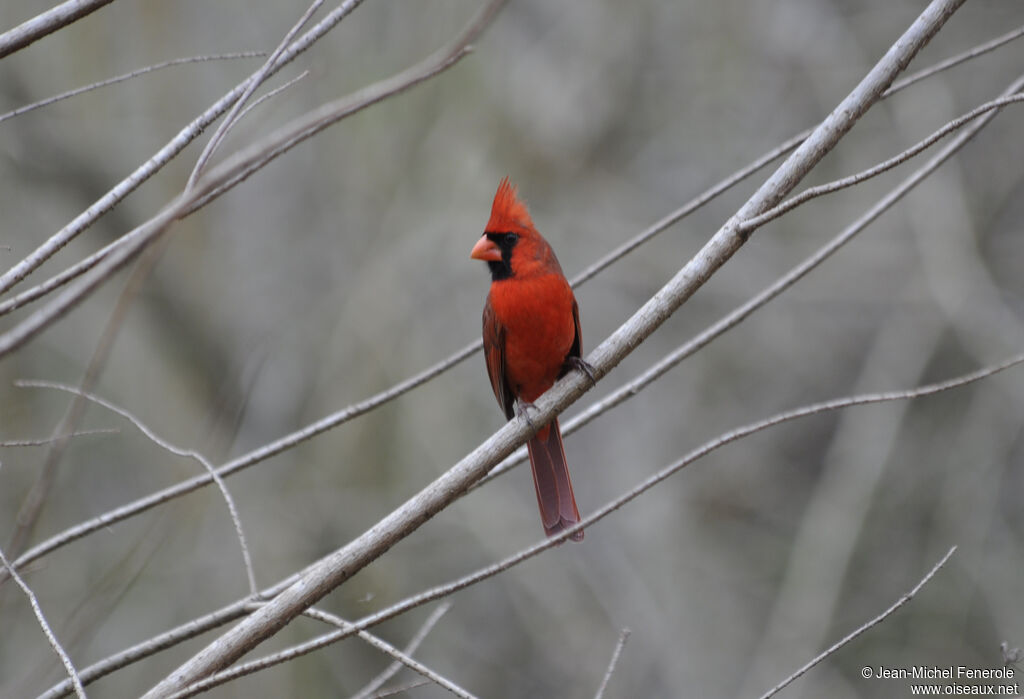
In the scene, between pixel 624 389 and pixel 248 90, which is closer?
pixel 248 90

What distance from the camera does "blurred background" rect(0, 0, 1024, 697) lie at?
6.53 metres

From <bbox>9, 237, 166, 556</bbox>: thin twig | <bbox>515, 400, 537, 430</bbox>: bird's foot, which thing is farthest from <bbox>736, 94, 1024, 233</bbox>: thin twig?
<bbox>9, 237, 166, 556</bbox>: thin twig

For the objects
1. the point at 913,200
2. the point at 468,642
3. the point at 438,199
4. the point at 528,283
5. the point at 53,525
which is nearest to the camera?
the point at 528,283

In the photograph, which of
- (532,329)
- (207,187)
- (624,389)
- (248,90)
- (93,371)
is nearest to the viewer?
(207,187)

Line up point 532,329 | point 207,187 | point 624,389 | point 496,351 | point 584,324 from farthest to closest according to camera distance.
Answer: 1. point 584,324
2. point 496,351
3. point 532,329
4. point 624,389
5. point 207,187

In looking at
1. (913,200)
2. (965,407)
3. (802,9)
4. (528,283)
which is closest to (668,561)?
(965,407)

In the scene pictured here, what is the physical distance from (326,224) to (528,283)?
445 centimetres

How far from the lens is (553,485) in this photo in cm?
324

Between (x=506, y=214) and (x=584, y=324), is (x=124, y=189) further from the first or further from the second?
(x=584, y=324)

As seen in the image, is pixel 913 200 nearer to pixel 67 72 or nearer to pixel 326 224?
pixel 326 224

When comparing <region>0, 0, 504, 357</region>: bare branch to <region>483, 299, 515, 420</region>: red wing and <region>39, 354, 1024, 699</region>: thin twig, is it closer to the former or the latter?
<region>39, 354, 1024, 699</region>: thin twig

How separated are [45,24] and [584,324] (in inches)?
246

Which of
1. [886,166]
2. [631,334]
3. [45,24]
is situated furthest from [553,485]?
[45,24]

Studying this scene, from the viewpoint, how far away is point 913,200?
6.72 metres
